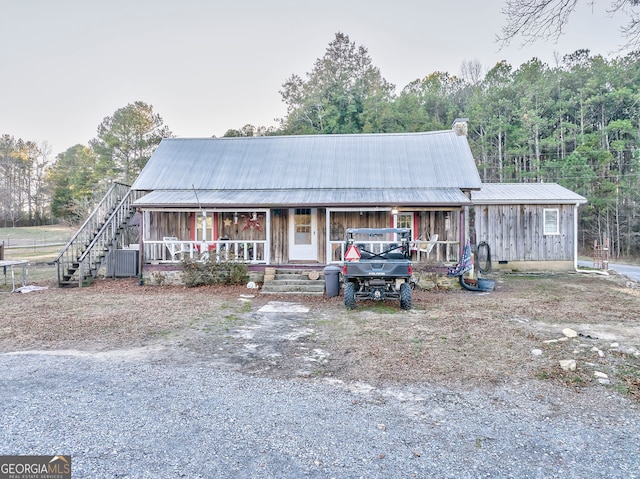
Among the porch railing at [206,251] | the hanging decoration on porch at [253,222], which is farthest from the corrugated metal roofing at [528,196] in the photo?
the porch railing at [206,251]

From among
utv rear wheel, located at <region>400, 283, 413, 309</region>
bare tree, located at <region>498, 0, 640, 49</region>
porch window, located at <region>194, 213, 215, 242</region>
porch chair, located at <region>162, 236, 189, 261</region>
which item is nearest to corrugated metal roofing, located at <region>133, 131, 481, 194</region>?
porch window, located at <region>194, 213, 215, 242</region>

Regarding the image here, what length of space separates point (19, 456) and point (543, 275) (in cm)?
1608

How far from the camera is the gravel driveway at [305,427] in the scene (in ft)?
9.05

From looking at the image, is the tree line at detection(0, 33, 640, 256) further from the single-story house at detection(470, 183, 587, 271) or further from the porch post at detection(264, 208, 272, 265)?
the porch post at detection(264, 208, 272, 265)

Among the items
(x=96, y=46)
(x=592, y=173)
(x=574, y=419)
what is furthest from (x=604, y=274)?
(x=96, y=46)

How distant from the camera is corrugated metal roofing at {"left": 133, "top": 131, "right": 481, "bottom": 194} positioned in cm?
1399

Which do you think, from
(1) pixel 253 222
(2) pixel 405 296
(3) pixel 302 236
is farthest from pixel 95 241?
(2) pixel 405 296

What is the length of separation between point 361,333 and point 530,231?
12.1 metres

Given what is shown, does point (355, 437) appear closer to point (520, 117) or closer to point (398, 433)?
point (398, 433)

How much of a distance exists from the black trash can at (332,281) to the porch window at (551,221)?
1033 centimetres

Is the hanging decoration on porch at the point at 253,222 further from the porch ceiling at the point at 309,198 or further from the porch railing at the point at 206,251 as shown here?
the porch ceiling at the point at 309,198

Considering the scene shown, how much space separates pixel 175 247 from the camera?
1344 cm

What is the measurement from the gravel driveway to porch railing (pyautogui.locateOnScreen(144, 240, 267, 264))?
7.58 metres

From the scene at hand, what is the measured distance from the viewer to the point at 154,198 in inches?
511
